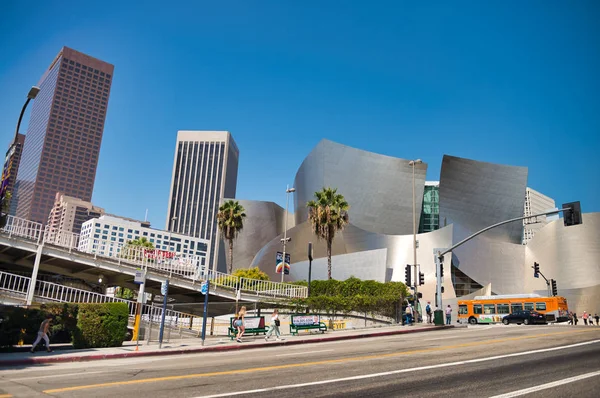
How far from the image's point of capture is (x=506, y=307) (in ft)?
126

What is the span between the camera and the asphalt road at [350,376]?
7199 millimetres

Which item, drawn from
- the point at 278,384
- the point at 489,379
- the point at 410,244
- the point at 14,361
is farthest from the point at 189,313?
the point at 410,244

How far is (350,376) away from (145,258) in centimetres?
2043

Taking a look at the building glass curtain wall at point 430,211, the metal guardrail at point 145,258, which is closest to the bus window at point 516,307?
the metal guardrail at point 145,258

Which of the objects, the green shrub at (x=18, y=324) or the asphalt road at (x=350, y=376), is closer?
the asphalt road at (x=350, y=376)

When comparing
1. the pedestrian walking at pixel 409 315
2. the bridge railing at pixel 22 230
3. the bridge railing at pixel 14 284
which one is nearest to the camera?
the bridge railing at pixel 14 284

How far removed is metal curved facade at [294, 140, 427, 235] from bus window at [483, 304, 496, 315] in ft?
64.6

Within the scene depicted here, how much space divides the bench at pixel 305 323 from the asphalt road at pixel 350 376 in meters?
9.42

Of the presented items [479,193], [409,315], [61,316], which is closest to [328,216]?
[409,315]

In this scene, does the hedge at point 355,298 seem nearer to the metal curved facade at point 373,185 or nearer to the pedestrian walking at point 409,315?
the pedestrian walking at point 409,315

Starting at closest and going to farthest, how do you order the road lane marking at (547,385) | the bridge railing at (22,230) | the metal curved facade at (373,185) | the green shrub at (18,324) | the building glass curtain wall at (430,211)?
the road lane marking at (547,385) → the green shrub at (18,324) → the bridge railing at (22,230) → the metal curved facade at (373,185) → the building glass curtain wall at (430,211)

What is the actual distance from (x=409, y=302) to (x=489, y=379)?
23.7 metres

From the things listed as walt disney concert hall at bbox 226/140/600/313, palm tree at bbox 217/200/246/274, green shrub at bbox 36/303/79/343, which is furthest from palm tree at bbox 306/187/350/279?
green shrub at bbox 36/303/79/343

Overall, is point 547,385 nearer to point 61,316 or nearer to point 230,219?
point 61,316
